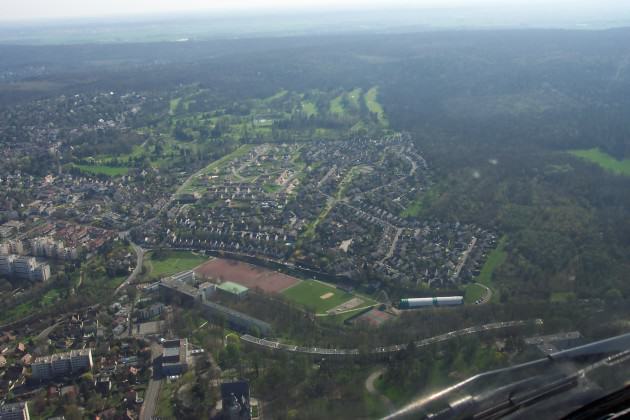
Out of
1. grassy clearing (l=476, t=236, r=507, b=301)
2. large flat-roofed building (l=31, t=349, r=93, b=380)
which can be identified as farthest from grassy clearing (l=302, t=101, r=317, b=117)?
large flat-roofed building (l=31, t=349, r=93, b=380)

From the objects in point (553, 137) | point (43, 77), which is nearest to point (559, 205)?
point (553, 137)

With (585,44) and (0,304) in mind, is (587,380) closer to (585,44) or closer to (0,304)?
(0,304)

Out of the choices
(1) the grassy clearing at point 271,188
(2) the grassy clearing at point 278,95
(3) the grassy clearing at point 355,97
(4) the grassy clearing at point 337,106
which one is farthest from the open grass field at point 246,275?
(2) the grassy clearing at point 278,95

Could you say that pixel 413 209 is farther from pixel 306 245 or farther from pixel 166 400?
pixel 166 400

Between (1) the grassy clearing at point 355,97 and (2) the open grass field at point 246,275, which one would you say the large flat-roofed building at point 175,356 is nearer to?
(2) the open grass field at point 246,275

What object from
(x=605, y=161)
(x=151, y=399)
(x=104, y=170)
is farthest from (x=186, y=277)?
(x=605, y=161)

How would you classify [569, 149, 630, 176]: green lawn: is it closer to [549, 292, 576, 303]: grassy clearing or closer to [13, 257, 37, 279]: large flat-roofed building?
[549, 292, 576, 303]: grassy clearing
